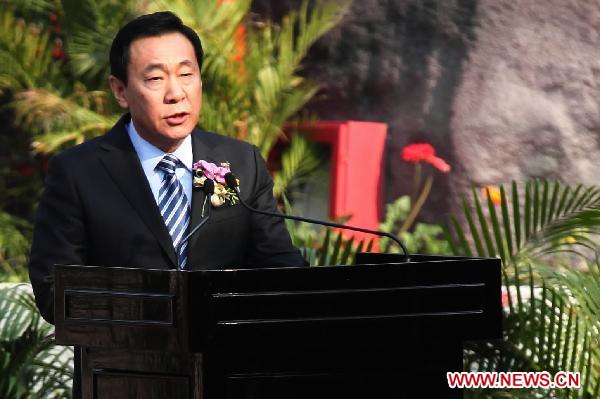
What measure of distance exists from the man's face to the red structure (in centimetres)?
442

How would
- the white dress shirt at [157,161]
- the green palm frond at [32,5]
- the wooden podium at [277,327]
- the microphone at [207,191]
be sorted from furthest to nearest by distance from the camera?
1. the green palm frond at [32,5]
2. the white dress shirt at [157,161]
3. the microphone at [207,191]
4. the wooden podium at [277,327]

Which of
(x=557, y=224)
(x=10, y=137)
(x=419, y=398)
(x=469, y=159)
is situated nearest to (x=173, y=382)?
(x=419, y=398)

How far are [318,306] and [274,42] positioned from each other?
487cm

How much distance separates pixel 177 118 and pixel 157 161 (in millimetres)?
141

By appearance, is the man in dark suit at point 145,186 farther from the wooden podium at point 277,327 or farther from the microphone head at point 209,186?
the wooden podium at point 277,327

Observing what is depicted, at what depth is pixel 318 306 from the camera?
2971 millimetres

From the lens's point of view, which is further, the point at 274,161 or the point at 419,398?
the point at 274,161

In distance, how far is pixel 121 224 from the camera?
134 inches

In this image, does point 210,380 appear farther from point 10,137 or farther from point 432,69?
point 10,137

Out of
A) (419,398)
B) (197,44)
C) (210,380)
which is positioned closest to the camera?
(210,380)

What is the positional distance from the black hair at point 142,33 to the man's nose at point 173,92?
5.4 inches

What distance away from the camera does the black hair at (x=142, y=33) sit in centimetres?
344

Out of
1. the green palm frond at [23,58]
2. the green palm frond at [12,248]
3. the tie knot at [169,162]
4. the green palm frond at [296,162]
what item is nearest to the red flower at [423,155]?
the green palm frond at [296,162]

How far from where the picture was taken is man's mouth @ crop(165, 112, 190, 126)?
11.2 ft
